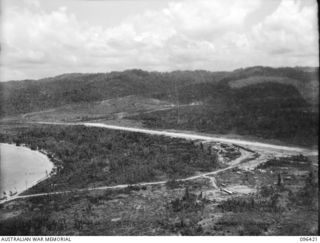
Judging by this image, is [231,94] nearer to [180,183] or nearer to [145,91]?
[145,91]

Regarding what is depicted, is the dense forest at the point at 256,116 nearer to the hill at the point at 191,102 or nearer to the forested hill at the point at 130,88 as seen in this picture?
the hill at the point at 191,102

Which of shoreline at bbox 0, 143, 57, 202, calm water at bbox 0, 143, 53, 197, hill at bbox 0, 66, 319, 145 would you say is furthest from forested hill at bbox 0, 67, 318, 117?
calm water at bbox 0, 143, 53, 197

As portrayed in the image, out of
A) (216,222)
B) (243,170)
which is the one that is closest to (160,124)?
(243,170)

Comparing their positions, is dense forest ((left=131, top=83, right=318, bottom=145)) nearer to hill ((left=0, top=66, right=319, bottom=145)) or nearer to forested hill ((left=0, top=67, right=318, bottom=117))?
hill ((left=0, top=66, right=319, bottom=145))

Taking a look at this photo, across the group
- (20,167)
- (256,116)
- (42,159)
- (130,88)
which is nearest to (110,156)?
(42,159)

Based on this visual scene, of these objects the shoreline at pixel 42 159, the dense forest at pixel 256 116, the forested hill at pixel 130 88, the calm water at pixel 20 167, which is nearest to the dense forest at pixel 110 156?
the shoreline at pixel 42 159
